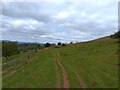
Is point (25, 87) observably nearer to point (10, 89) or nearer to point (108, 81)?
point (10, 89)

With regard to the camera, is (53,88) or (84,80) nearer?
(53,88)

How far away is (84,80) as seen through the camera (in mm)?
31422

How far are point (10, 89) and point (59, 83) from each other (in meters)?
7.48

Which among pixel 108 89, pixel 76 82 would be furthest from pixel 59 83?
pixel 108 89

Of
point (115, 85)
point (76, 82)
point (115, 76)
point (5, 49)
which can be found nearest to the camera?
point (115, 85)

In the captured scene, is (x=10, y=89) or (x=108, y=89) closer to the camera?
Answer: (x=108, y=89)

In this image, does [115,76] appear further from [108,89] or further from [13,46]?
[13,46]

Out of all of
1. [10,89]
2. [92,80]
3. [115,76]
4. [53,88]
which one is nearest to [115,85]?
[92,80]

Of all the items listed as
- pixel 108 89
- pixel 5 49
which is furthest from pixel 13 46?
pixel 108 89

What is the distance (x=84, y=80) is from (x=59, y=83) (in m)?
4.04

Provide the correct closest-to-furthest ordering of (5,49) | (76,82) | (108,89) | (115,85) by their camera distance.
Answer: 1. (108,89)
2. (115,85)
3. (76,82)
4. (5,49)

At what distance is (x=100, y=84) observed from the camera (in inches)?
1130

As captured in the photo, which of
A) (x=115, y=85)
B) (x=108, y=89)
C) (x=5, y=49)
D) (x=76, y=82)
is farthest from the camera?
(x=5, y=49)

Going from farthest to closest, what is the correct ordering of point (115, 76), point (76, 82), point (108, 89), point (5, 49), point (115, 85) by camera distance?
point (5, 49), point (115, 76), point (76, 82), point (115, 85), point (108, 89)
